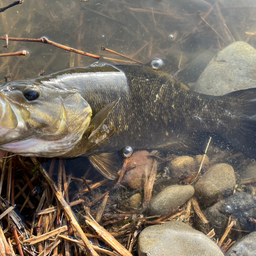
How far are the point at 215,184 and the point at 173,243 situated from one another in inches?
46.6

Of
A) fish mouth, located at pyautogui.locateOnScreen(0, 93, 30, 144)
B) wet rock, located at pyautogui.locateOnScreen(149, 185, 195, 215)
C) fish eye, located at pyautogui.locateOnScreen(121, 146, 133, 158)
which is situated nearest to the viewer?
fish mouth, located at pyautogui.locateOnScreen(0, 93, 30, 144)

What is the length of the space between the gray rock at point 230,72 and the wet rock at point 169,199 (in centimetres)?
214

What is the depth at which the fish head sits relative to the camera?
1.85 m

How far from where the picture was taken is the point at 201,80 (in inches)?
167

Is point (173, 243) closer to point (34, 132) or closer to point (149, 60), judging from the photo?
point (34, 132)

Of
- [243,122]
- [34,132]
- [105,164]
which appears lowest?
[105,164]

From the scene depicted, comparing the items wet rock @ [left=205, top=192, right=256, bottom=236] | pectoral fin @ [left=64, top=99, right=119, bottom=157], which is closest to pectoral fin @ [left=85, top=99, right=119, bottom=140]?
pectoral fin @ [left=64, top=99, right=119, bottom=157]

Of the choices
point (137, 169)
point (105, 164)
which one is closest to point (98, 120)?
point (105, 164)

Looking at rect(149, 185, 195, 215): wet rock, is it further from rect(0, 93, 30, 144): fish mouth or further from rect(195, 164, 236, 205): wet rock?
rect(0, 93, 30, 144): fish mouth

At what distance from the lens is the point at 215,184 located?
3.13 meters

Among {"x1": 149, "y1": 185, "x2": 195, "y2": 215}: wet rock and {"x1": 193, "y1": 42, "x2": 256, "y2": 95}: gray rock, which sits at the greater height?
{"x1": 193, "y1": 42, "x2": 256, "y2": 95}: gray rock

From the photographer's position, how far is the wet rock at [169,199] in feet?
9.11

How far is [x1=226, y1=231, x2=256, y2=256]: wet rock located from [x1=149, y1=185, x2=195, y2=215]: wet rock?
2.59ft

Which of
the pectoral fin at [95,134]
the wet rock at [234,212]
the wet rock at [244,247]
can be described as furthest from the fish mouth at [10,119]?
the wet rock at [244,247]
